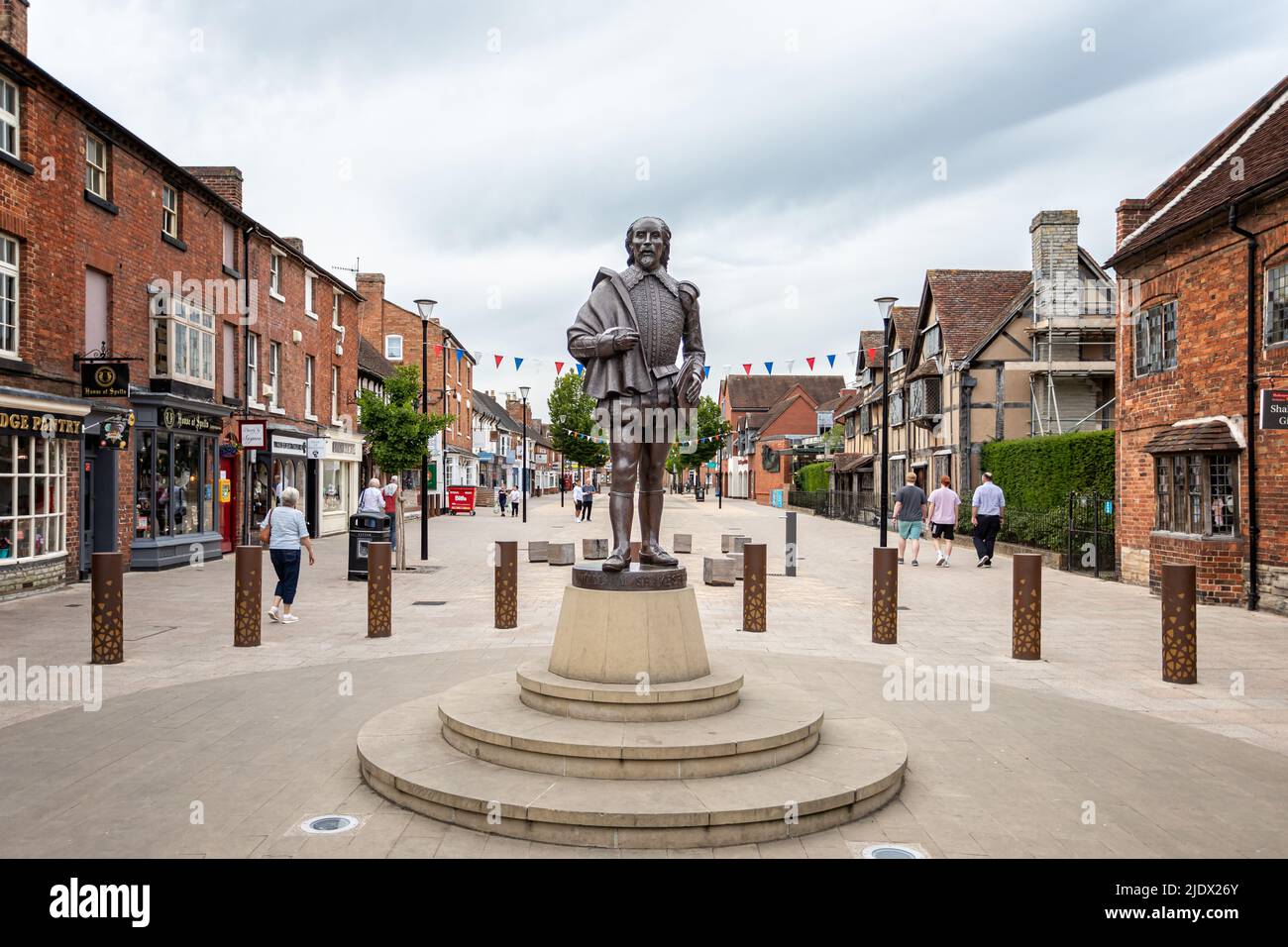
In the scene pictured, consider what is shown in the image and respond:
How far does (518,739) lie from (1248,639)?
951 centimetres

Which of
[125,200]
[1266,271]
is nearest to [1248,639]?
[1266,271]

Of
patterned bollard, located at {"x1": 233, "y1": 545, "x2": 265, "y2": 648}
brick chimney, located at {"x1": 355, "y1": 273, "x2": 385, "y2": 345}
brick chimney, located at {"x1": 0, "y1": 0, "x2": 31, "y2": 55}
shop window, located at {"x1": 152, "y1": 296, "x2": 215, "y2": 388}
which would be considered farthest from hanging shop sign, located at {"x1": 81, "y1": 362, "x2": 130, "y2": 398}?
brick chimney, located at {"x1": 355, "y1": 273, "x2": 385, "y2": 345}

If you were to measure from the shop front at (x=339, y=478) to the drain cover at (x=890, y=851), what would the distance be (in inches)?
1012

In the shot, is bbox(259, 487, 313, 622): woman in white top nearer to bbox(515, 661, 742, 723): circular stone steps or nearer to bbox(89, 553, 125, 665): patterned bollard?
bbox(89, 553, 125, 665): patterned bollard

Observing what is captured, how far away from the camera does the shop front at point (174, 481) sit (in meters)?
17.4

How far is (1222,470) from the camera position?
44.9 feet

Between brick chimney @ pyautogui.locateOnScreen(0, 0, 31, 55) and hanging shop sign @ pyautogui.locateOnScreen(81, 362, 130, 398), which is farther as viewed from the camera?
brick chimney @ pyautogui.locateOnScreen(0, 0, 31, 55)

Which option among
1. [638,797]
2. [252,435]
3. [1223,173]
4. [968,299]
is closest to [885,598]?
[638,797]

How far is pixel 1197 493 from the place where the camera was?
14.2m

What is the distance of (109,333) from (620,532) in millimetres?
14180

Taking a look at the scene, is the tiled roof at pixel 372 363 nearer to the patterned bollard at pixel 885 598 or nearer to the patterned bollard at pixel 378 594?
the patterned bollard at pixel 378 594

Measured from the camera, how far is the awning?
1328cm

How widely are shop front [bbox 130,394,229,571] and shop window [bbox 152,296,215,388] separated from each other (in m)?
0.76

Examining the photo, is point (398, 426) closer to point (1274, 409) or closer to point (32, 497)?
point (32, 497)
